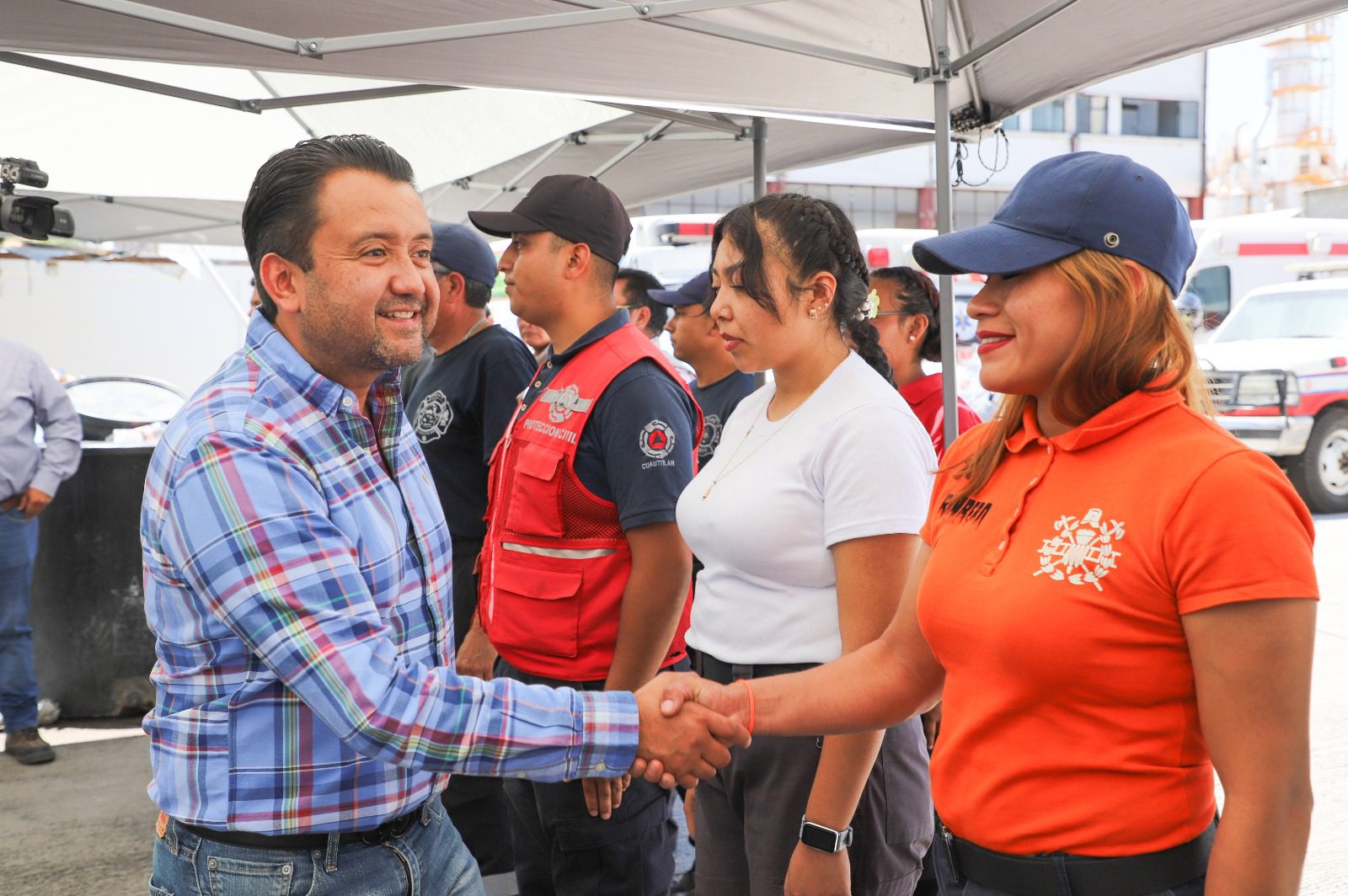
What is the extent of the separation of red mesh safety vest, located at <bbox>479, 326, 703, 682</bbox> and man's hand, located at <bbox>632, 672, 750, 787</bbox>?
67cm

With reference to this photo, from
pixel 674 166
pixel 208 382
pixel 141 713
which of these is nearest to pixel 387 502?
pixel 208 382

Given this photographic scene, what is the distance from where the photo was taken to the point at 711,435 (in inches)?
191

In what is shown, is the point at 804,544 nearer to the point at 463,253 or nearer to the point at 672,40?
the point at 463,253

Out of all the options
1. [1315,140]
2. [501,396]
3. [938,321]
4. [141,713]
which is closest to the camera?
[501,396]

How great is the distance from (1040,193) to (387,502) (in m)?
1.07

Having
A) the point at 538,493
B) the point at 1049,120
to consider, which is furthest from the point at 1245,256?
the point at 1049,120

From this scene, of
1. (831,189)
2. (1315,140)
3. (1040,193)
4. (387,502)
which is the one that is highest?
(1315,140)

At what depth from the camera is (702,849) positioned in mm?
2459

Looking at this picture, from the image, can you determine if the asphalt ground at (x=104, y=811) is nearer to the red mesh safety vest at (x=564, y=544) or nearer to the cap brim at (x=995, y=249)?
the red mesh safety vest at (x=564, y=544)

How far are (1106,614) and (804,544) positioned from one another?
31.5 inches

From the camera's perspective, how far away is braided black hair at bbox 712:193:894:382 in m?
2.38

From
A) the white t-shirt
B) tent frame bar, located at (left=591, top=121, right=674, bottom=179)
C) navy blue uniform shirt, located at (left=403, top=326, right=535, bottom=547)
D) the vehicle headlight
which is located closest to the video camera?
tent frame bar, located at (left=591, top=121, right=674, bottom=179)

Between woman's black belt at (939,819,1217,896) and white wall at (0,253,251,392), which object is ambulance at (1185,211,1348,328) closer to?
white wall at (0,253,251,392)

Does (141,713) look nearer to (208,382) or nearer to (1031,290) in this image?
(208,382)
